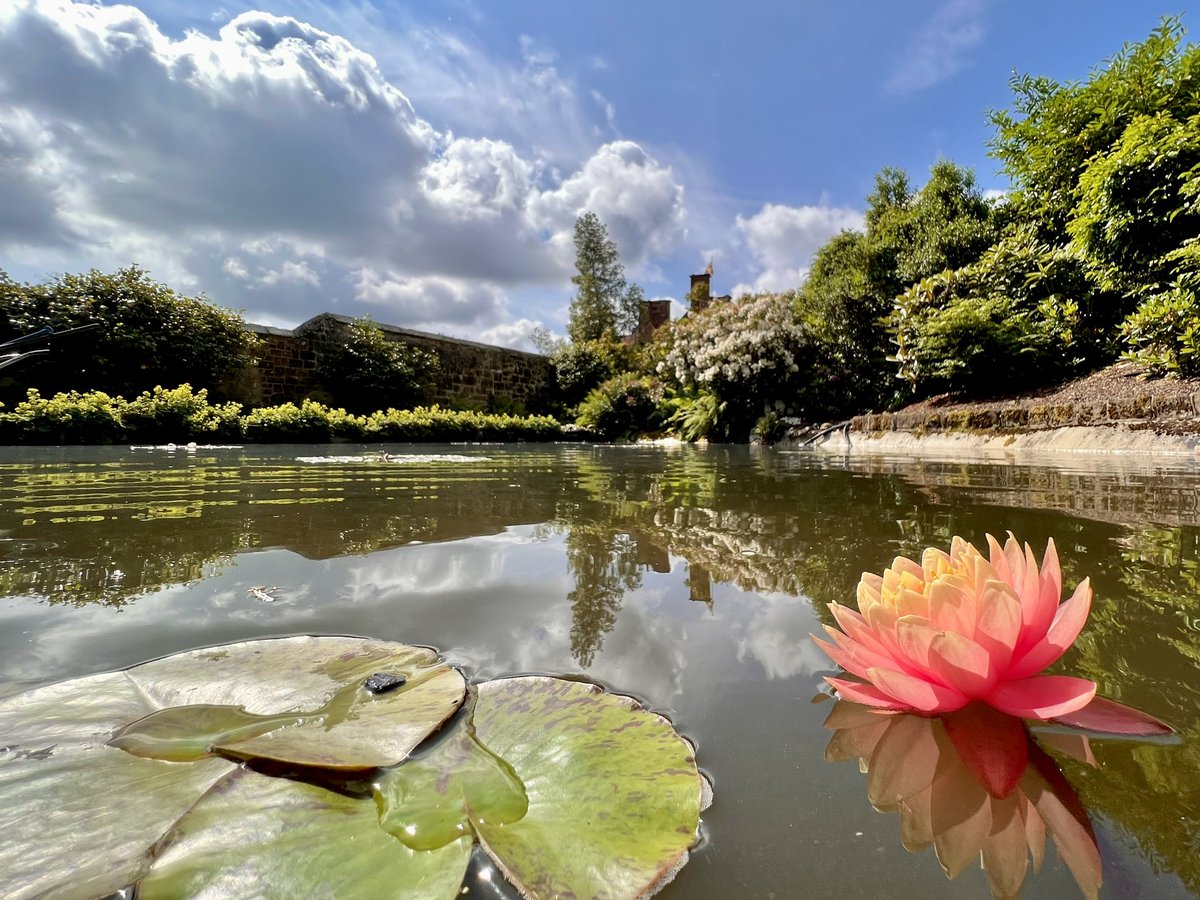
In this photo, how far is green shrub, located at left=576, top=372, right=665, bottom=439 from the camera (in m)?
14.8

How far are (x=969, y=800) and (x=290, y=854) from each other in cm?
62

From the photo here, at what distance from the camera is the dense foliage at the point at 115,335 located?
912 cm

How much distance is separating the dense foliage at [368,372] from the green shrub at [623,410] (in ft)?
15.7

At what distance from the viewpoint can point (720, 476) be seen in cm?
385

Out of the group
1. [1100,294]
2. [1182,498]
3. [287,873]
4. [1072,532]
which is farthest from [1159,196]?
[287,873]

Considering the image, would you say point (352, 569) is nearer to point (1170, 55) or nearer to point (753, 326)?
point (1170, 55)

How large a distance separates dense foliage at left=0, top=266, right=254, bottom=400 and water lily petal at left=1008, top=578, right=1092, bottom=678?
1179cm

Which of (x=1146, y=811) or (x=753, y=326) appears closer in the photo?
(x=1146, y=811)

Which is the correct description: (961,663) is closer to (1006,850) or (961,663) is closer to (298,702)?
(1006,850)

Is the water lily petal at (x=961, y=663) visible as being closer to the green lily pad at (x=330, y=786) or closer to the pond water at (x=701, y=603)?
the pond water at (x=701, y=603)

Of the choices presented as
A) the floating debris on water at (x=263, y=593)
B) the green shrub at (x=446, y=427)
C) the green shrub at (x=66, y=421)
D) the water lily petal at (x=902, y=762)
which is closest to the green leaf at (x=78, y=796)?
the floating debris on water at (x=263, y=593)

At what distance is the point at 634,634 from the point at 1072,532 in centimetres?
144

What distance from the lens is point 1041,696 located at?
584 mm

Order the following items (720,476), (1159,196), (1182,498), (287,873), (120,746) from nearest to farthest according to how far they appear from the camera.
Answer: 1. (287,873)
2. (120,746)
3. (1182,498)
4. (720,476)
5. (1159,196)
